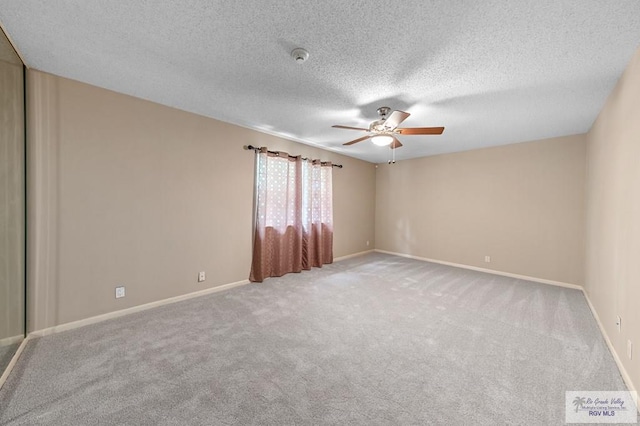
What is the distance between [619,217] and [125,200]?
4.81 meters

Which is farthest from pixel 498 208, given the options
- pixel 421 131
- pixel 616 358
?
pixel 616 358

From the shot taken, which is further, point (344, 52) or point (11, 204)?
point (11, 204)

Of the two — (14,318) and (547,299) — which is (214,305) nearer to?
(14,318)

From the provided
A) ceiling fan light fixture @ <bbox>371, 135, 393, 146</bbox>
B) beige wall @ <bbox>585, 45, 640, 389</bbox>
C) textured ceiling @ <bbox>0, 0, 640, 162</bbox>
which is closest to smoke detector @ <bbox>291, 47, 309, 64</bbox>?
textured ceiling @ <bbox>0, 0, 640, 162</bbox>

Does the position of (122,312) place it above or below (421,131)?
below

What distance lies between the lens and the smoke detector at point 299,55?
183cm

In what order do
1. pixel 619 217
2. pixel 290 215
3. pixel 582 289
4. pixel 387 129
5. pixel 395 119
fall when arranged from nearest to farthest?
pixel 619 217, pixel 395 119, pixel 387 129, pixel 582 289, pixel 290 215

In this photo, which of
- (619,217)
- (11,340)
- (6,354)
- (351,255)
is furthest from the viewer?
(351,255)

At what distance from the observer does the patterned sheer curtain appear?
394cm

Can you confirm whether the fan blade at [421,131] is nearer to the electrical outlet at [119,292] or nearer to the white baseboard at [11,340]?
the electrical outlet at [119,292]

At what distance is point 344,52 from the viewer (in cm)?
186

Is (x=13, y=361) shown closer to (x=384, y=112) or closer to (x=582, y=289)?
(x=384, y=112)

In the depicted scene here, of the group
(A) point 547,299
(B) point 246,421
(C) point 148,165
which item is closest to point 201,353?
(B) point 246,421

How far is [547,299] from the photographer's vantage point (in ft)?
10.9
